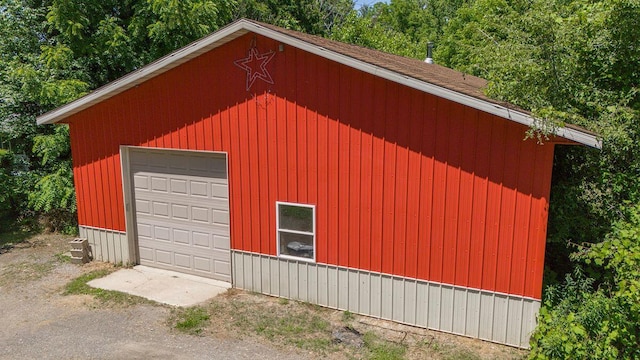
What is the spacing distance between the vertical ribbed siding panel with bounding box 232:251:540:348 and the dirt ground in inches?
6.5

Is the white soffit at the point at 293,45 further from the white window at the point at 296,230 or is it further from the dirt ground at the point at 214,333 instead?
the dirt ground at the point at 214,333

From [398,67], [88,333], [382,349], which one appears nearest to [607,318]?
[382,349]

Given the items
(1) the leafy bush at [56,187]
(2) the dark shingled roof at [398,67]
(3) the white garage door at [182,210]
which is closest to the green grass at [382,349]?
(3) the white garage door at [182,210]

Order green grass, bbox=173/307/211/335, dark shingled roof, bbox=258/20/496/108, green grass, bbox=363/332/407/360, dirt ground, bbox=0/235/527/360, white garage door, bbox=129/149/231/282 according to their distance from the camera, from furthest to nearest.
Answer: white garage door, bbox=129/149/231/282 < green grass, bbox=173/307/211/335 < dark shingled roof, bbox=258/20/496/108 < dirt ground, bbox=0/235/527/360 < green grass, bbox=363/332/407/360

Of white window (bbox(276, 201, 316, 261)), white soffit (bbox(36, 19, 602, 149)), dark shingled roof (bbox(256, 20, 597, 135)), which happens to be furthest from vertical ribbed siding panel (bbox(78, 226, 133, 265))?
dark shingled roof (bbox(256, 20, 597, 135))

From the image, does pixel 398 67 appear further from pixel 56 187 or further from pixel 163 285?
pixel 56 187

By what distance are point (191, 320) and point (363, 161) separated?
3.87 metres

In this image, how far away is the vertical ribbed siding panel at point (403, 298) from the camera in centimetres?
721

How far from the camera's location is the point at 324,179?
27.2ft

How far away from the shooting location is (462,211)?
7309 mm

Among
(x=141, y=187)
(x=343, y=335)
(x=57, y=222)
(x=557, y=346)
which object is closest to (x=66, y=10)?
(x=57, y=222)

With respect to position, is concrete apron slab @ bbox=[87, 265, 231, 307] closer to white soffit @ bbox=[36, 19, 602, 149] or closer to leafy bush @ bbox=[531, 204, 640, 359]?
white soffit @ bbox=[36, 19, 602, 149]

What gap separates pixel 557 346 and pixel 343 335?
3000mm

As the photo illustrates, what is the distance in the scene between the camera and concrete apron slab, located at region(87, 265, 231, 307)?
9.05 m
